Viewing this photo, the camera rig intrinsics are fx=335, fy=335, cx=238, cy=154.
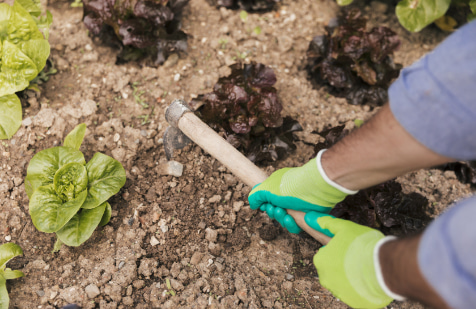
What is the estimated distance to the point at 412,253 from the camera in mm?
1037

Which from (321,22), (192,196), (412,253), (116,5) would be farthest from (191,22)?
(412,253)

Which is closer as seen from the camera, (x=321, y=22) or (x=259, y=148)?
(x=259, y=148)

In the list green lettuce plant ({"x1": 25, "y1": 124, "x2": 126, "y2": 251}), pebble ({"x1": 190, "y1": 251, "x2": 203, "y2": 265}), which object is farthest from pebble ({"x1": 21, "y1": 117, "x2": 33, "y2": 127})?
pebble ({"x1": 190, "y1": 251, "x2": 203, "y2": 265})

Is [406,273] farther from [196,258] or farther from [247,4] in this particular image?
[247,4]

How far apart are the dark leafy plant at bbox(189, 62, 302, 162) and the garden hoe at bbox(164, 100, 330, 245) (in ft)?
0.70

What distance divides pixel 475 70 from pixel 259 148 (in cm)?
141

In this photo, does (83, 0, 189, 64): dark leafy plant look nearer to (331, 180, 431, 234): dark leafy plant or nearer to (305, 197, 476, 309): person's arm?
(331, 180, 431, 234): dark leafy plant

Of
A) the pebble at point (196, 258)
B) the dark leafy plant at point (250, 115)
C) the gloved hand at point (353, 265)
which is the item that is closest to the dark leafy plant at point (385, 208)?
the gloved hand at point (353, 265)

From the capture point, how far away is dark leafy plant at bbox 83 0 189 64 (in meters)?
2.51

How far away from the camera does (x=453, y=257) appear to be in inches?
35.9

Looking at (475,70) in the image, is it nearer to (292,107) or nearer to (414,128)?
(414,128)

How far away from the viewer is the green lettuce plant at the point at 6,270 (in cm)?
173

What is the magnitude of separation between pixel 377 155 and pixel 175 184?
4.42ft

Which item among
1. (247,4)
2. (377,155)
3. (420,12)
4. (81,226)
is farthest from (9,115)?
(420,12)
